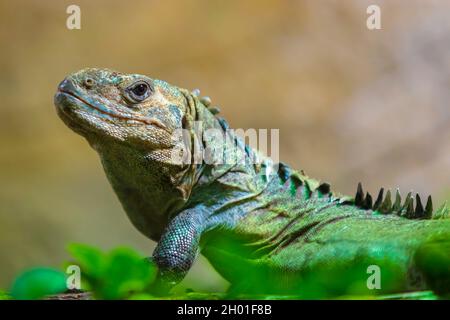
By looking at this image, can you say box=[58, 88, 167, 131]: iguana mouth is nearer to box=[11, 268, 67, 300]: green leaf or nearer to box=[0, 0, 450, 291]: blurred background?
box=[11, 268, 67, 300]: green leaf

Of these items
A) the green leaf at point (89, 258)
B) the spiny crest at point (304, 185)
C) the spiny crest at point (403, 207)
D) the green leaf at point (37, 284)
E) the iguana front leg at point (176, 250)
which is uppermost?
the spiny crest at point (304, 185)

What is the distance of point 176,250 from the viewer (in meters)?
2.60

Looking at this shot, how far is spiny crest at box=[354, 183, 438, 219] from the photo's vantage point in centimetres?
257

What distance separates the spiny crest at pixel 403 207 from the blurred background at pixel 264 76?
3.24m

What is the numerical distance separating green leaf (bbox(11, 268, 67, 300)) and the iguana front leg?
1.36 m

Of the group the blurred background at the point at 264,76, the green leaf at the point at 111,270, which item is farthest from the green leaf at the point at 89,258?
the blurred background at the point at 264,76

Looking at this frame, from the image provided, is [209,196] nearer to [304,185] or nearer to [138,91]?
[304,185]

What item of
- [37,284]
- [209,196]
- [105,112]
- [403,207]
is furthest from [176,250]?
[37,284]

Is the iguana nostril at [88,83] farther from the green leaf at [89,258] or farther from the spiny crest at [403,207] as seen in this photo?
the green leaf at [89,258]

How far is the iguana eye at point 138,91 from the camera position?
2836 millimetres

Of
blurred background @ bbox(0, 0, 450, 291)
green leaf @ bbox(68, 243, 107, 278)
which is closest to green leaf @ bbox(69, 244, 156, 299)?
green leaf @ bbox(68, 243, 107, 278)

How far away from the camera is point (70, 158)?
20.8ft

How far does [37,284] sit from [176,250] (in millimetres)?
1488
